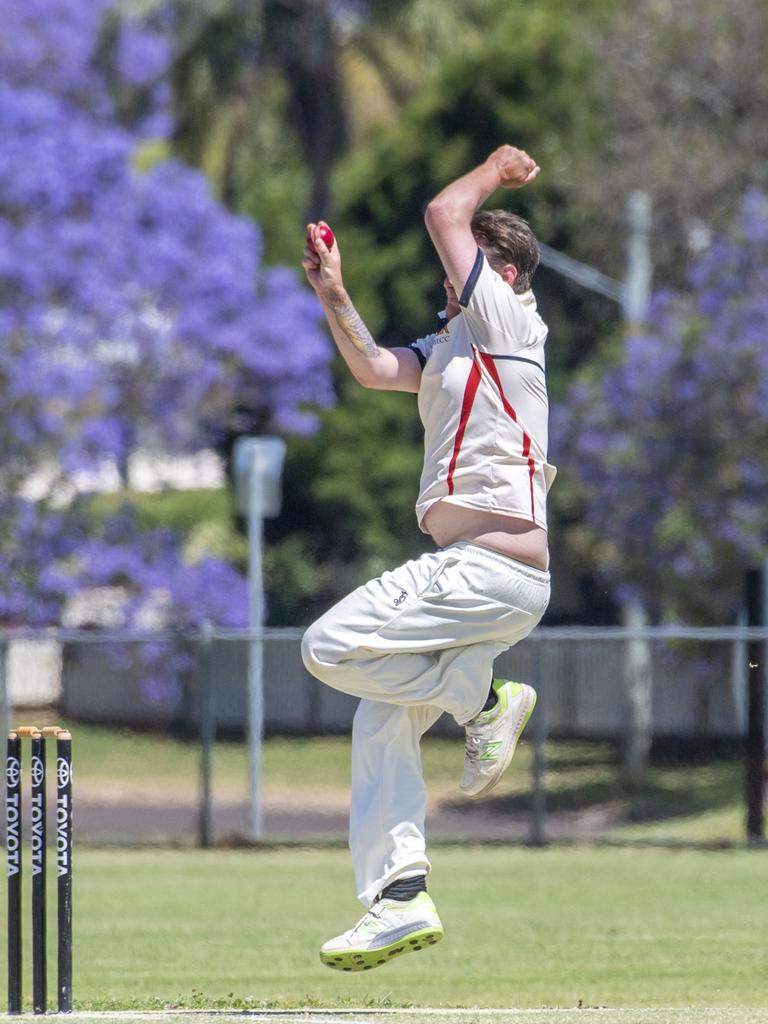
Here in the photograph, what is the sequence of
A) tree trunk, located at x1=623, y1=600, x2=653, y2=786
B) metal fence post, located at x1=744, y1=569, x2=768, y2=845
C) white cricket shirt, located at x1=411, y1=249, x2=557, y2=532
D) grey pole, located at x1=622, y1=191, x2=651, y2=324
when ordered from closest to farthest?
1. white cricket shirt, located at x1=411, y1=249, x2=557, y2=532
2. metal fence post, located at x1=744, y1=569, x2=768, y2=845
3. tree trunk, located at x1=623, y1=600, x2=653, y2=786
4. grey pole, located at x1=622, y1=191, x2=651, y2=324

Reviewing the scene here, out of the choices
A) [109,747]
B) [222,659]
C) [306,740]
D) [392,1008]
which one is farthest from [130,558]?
[392,1008]

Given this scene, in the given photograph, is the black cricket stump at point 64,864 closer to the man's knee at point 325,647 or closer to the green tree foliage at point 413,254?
the man's knee at point 325,647

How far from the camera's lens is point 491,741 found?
6.50 m

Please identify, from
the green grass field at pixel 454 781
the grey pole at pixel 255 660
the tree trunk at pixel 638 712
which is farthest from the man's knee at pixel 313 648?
the tree trunk at pixel 638 712

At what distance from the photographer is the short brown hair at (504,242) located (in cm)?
645

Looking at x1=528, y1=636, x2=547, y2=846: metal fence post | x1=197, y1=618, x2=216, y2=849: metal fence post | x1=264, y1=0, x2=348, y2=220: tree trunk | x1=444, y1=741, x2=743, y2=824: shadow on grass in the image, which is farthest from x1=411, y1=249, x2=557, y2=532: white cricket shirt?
x1=264, y1=0, x2=348, y2=220: tree trunk

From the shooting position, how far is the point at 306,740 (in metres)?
18.8

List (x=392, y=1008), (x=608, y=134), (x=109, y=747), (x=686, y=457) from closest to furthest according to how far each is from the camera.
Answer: (x=392, y=1008) < (x=109, y=747) < (x=686, y=457) < (x=608, y=134)

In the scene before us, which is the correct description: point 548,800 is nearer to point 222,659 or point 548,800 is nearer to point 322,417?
point 222,659

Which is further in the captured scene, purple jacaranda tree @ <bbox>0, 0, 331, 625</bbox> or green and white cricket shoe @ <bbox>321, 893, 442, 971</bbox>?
purple jacaranda tree @ <bbox>0, 0, 331, 625</bbox>

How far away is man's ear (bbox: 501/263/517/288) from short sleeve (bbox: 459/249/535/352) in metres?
0.07

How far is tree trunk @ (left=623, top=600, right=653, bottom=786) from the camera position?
762 inches

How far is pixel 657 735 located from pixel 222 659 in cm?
661

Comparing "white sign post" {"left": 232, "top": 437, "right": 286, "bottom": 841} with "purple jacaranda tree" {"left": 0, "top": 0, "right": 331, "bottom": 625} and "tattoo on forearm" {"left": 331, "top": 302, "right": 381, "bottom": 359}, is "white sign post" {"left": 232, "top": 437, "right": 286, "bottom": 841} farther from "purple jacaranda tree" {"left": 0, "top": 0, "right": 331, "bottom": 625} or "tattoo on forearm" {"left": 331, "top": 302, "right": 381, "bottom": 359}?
"tattoo on forearm" {"left": 331, "top": 302, "right": 381, "bottom": 359}
